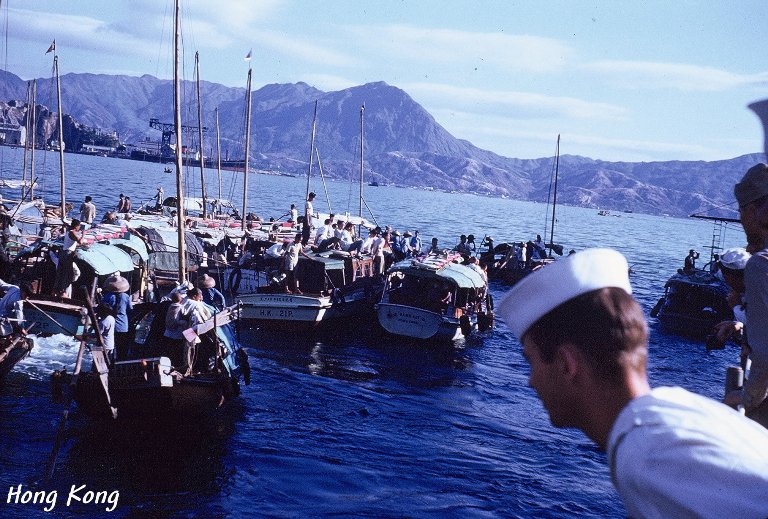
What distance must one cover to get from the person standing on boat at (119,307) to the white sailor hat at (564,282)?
60.2ft

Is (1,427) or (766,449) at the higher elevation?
(766,449)

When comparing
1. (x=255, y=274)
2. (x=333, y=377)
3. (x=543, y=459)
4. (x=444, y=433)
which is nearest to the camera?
(x=543, y=459)

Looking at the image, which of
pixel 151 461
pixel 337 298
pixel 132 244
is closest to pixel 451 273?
pixel 337 298

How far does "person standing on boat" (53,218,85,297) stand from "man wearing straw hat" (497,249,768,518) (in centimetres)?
2333


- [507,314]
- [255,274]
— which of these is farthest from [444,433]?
[507,314]

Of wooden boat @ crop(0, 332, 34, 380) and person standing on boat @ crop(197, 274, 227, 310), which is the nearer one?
wooden boat @ crop(0, 332, 34, 380)

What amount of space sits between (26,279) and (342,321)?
1306cm

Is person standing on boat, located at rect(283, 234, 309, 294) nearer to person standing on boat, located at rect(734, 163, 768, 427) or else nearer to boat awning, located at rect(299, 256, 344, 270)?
boat awning, located at rect(299, 256, 344, 270)

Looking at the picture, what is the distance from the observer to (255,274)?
3212 cm

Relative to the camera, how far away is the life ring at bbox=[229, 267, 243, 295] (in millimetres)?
32594

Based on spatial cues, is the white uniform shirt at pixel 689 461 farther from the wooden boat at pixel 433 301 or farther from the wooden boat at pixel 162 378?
the wooden boat at pixel 433 301

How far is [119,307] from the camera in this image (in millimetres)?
19047

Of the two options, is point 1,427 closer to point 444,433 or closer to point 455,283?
point 444,433

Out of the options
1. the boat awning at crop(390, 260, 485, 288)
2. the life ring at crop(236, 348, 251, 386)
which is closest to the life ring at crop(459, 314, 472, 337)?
the boat awning at crop(390, 260, 485, 288)
